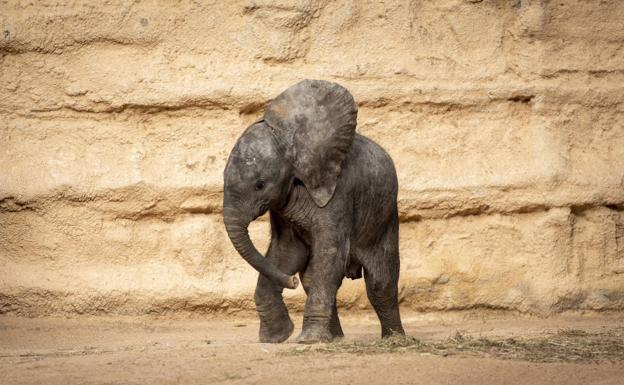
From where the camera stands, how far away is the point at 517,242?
507 inches

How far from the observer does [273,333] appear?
926 cm

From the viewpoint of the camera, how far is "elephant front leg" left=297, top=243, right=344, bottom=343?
29.4 ft

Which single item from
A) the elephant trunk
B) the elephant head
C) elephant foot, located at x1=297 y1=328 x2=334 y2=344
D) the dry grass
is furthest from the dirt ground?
the elephant head

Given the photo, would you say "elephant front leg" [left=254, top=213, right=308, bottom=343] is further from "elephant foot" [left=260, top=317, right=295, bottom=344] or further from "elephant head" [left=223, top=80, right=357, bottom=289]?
"elephant head" [left=223, top=80, right=357, bottom=289]

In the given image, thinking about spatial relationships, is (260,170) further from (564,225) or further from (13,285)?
(564,225)


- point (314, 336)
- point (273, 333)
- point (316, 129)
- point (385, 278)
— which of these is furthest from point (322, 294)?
point (316, 129)

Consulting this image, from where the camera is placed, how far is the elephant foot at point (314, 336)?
29.2 ft

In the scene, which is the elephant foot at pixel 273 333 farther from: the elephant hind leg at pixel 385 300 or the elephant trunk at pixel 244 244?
the elephant hind leg at pixel 385 300

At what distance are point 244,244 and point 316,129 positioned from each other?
101 cm

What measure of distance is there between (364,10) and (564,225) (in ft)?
9.72

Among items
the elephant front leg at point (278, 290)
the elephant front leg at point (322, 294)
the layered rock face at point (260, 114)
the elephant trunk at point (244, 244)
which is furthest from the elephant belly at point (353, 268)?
the layered rock face at point (260, 114)

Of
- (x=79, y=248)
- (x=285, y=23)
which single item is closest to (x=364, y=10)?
(x=285, y=23)

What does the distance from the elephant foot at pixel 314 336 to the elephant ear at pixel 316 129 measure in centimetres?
88

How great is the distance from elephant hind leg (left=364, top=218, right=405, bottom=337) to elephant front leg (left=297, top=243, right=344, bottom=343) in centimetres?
64
